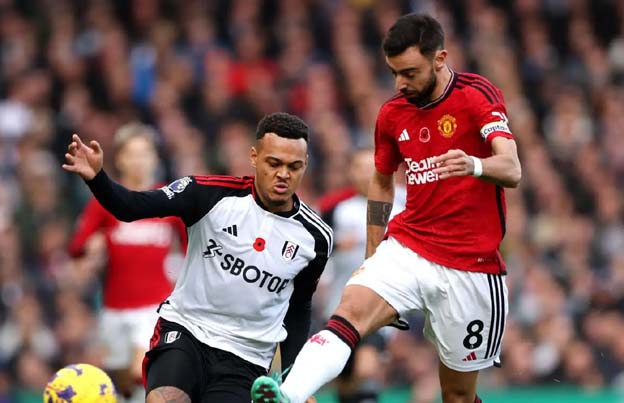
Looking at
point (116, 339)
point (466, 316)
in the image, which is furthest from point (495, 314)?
point (116, 339)

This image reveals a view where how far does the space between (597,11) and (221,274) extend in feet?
39.5

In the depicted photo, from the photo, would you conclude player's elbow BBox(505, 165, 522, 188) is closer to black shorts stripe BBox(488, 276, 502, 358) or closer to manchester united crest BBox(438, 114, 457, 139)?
manchester united crest BBox(438, 114, 457, 139)

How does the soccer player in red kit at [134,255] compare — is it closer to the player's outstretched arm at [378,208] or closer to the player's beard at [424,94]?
the player's outstretched arm at [378,208]

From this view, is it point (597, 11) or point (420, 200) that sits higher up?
point (597, 11)

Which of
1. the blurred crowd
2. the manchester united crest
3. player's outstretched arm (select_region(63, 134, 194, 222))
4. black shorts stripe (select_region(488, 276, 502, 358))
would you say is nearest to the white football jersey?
player's outstretched arm (select_region(63, 134, 194, 222))

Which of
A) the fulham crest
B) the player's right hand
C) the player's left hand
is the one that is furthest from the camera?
the fulham crest

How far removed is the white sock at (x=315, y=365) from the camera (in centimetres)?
674

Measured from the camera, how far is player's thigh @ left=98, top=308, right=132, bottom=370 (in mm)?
10508

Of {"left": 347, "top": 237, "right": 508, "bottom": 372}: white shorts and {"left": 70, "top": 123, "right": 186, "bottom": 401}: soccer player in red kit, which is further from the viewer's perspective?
{"left": 70, "top": 123, "right": 186, "bottom": 401}: soccer player in red kit

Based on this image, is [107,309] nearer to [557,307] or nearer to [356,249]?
[356,249]

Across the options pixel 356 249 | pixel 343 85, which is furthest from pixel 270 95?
pixel 356 249

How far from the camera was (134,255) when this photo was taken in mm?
10375

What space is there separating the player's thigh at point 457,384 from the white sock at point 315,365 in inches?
37.9

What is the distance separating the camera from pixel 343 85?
53.9 ft
